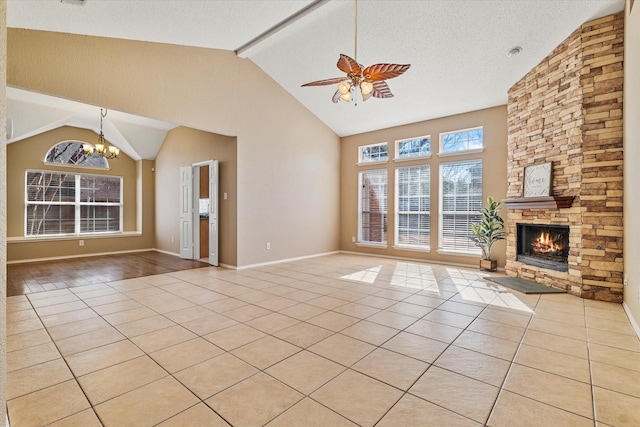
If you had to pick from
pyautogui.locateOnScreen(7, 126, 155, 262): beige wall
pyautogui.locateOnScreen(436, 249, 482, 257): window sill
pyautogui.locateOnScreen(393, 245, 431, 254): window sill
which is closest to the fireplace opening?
pyautogui.locateOnScreen(436, 249, 482, 257): window sill

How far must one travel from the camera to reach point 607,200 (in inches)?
145

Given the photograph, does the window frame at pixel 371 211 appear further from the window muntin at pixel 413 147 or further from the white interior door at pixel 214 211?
the white interior door at pixel 214 211

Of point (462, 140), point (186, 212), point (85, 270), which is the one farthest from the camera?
point (186, 212)

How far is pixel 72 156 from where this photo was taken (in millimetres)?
7199

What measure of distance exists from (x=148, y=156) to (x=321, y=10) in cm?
608

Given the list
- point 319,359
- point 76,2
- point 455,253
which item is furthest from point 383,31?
point 319,359

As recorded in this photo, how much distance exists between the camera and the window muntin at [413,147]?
6500 millimetres

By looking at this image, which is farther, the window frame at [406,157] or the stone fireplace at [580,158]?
the window frame at [406,157]

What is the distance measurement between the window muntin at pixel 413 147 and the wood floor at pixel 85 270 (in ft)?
16.2

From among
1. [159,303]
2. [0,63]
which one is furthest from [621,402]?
[159,303]

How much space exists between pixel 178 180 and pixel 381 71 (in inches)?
230

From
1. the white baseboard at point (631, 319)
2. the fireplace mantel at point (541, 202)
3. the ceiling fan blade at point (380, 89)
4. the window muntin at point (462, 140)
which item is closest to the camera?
the white baseboard at point (631, 319)

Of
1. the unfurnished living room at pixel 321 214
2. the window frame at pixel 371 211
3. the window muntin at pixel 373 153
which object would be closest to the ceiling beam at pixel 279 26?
the unfurnished living room at pixel 321 214

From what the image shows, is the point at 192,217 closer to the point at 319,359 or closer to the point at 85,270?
the point at 85,270
